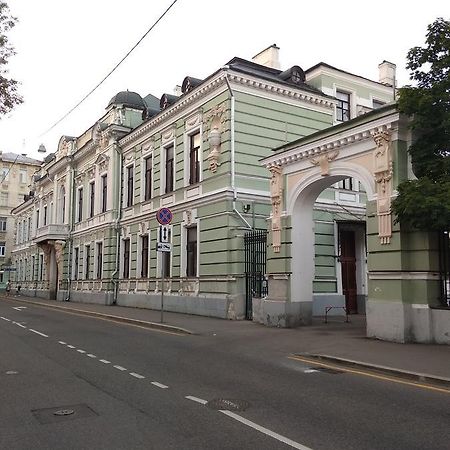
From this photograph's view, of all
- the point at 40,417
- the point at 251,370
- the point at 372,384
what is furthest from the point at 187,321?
the point at 40,417

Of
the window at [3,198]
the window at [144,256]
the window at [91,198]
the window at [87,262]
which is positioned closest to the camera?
the window at [144,256]

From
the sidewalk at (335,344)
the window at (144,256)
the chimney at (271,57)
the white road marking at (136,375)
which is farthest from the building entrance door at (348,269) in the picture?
the white road marking at (136,375)

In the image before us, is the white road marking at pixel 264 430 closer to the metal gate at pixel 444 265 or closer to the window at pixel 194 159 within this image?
the metal gate at pixel 444 265

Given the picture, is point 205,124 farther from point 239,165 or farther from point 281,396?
Result: point 281,396

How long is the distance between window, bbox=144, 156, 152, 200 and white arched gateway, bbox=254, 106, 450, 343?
438 inches

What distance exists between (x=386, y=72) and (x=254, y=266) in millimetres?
15345

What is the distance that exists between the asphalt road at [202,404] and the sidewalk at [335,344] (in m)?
0.69

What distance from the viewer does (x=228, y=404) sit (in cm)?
670

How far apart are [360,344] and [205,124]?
12768 millimetres

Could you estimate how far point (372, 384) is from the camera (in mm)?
8156

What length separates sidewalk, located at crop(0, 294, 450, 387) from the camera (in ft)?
30.3

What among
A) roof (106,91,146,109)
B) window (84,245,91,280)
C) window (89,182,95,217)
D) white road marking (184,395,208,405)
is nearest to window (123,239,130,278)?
window (84,245,91,280)

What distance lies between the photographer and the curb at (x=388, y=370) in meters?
8.14

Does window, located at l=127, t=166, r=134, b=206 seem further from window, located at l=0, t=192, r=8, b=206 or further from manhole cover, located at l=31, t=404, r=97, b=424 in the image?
window, located at l=0, t=192, r=8, b=206
